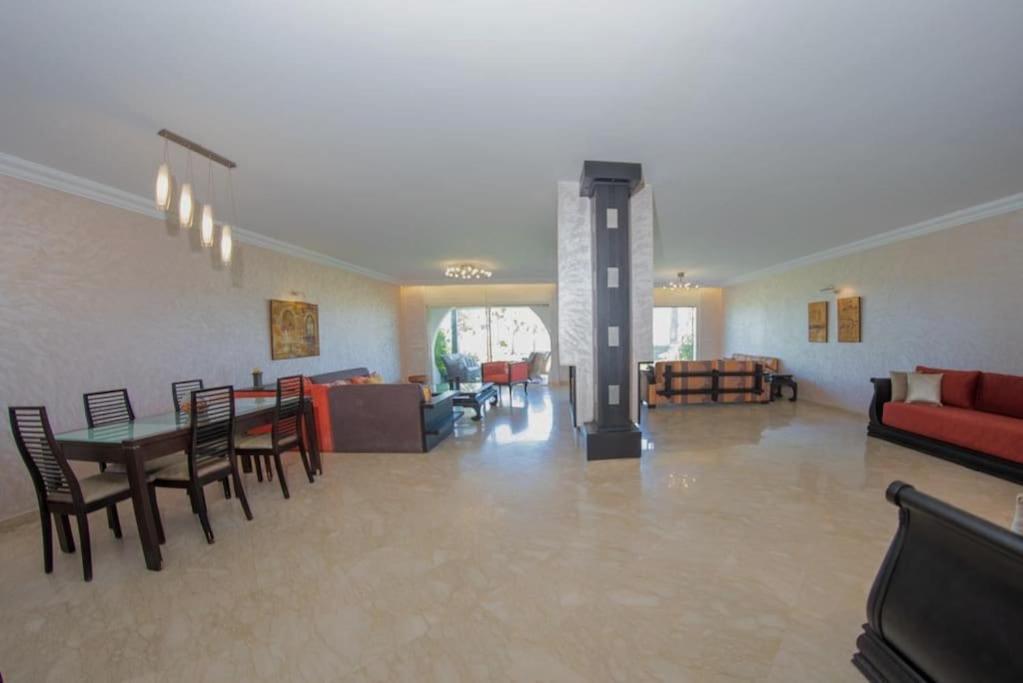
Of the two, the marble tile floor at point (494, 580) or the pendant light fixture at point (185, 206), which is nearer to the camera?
the marble tile floor at point (494, 580)

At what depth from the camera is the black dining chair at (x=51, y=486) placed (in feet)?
6.48

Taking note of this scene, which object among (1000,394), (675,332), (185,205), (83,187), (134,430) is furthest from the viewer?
(675,332)

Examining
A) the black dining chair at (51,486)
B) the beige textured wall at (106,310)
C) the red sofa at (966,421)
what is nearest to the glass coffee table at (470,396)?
the beige textured wall at (106,310)

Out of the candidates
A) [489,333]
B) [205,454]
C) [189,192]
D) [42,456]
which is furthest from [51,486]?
[489,333]

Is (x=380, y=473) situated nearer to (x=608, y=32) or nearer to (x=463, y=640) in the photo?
(x=463, y=640)

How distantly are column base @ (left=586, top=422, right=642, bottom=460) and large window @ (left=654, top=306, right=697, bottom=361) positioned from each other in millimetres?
7160

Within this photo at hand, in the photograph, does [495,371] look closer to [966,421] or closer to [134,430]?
[134,430]

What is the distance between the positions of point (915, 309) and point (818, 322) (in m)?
1.59

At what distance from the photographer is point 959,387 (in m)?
3.99

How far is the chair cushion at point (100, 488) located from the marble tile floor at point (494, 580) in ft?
1.39

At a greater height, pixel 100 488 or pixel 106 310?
pixel 106 310

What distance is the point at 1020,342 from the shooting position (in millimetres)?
3793

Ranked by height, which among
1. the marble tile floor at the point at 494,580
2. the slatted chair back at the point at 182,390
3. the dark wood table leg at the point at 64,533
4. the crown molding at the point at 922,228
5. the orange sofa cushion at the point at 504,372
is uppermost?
the crown molding at the point at 922,228

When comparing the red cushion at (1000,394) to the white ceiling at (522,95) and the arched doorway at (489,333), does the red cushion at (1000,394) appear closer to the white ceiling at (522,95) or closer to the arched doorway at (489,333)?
the white ceiling at (522,95)
